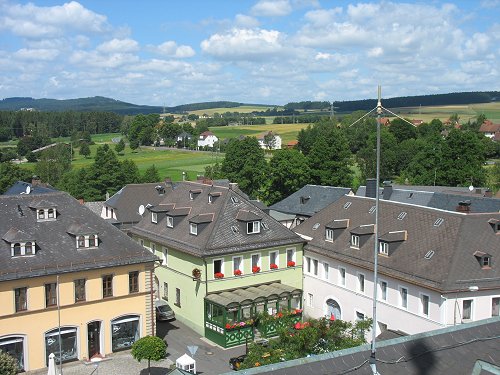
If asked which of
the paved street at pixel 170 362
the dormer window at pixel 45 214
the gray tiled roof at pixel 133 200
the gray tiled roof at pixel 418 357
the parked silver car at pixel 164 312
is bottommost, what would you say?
the paved street at pixel 170 362

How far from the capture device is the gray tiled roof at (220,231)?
39.7 metres

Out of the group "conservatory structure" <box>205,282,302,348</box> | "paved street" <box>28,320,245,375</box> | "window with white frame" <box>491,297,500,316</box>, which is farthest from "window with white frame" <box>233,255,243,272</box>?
"window with white frame" <box>491,297,500,316</box>

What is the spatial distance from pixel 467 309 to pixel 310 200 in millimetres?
28906

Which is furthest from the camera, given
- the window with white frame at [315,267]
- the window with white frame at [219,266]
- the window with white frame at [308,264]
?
the window with white frame at [308,264]

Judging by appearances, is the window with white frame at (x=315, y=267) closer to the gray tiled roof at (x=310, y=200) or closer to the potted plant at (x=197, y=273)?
the potted plant at (x=197, y=273)

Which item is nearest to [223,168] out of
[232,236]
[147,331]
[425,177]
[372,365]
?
[425,177]

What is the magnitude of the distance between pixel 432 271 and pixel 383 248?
477cm

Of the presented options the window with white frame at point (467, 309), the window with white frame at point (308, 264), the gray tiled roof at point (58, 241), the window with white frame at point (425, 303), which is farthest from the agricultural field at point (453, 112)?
the gray tiled roof at point (58, 241)

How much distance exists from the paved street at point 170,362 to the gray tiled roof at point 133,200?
80.4ft

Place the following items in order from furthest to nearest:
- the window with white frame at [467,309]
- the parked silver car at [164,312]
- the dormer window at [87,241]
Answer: the parked silver car at [164,312], the dormer window at [87,241], the window with white frame at [467,309]

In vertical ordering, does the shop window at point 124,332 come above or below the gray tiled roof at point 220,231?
Answer: below

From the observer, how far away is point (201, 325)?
128 ft

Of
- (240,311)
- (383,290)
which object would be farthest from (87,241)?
(383,290)

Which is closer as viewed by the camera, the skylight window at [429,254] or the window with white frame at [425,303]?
the window with white frame at [425,303]
